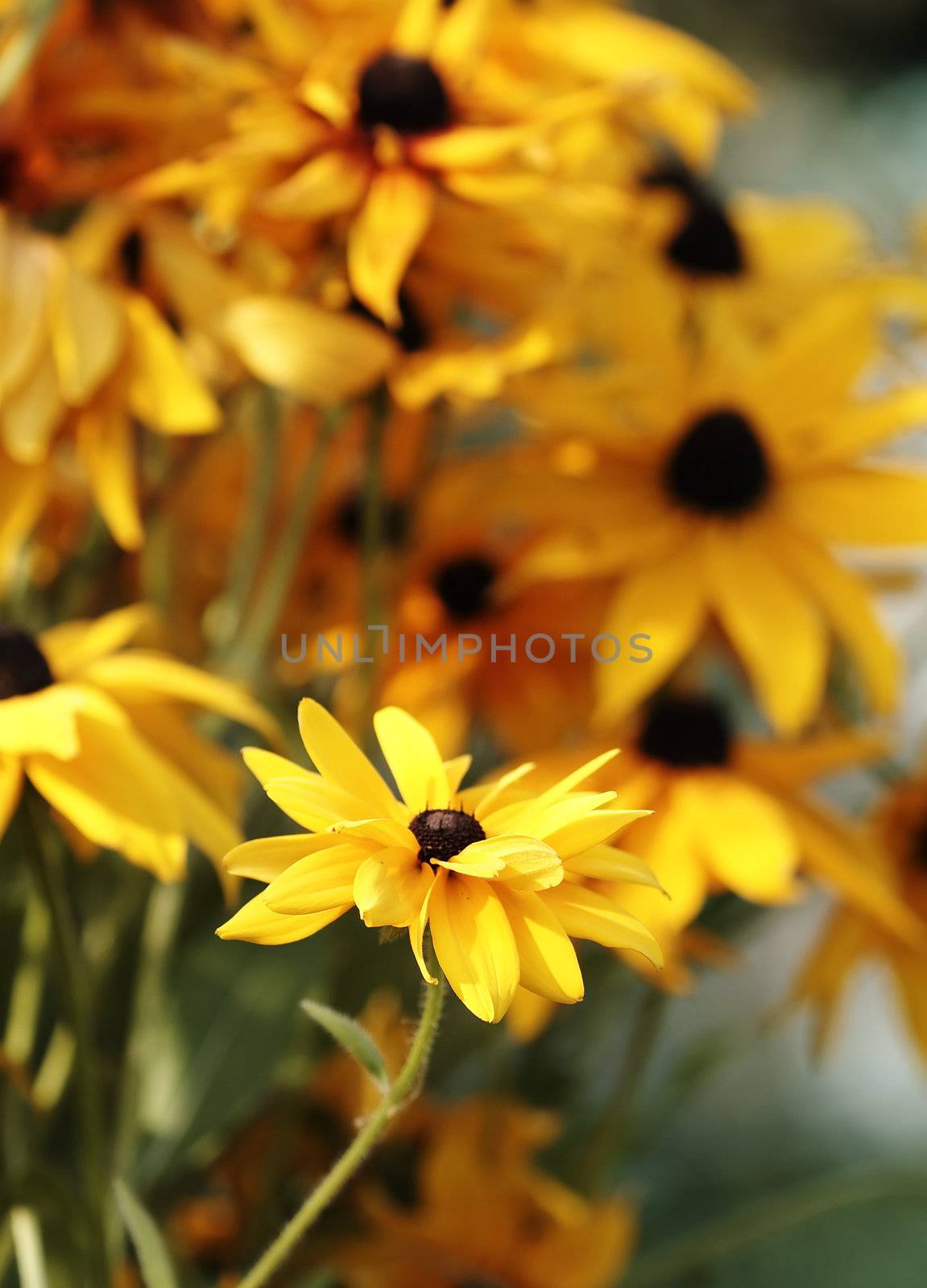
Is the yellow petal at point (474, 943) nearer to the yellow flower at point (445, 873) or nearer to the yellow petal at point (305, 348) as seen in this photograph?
the yellow flower at point (445, 873)

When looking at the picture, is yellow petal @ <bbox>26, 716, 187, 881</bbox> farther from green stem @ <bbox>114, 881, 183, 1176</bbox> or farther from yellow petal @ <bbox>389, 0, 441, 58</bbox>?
yellow petal @ <bbox>389, 0, 441, 58</bbox>

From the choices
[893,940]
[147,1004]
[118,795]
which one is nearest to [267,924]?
[118,795]

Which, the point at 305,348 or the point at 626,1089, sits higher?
the point at 305,348

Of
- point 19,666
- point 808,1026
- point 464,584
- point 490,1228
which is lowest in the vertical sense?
point 808,1026

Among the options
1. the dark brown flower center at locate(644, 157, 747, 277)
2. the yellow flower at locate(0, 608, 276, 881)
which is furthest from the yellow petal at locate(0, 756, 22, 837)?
the dark brown flower center at locate(644, 157, 747, 277)

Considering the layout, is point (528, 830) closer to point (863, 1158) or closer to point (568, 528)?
point (568, 528)

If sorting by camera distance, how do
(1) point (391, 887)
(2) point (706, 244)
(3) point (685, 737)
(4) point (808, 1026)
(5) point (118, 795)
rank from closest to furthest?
(1) point (391, 887)
(5) point (118, 795)
(3) point (685, 737)
(2) point (706, 244)
(4) point (808, 1026)

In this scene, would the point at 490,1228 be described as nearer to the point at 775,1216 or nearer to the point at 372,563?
Result: the point at 775,1216
